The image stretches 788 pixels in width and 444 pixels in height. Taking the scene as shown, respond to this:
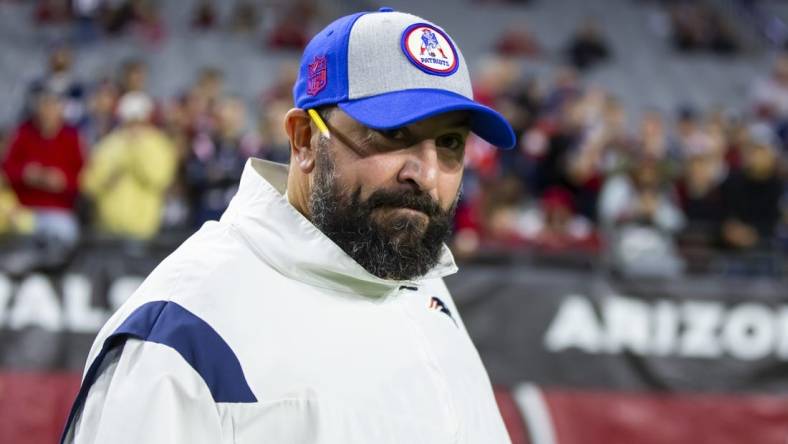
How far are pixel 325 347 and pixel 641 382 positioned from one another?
5515 millimetres

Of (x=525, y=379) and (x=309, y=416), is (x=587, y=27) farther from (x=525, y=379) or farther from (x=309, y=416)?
(x=309, y=416)

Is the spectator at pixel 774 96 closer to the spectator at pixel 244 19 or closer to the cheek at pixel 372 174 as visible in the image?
the spectator at pixel 244 19

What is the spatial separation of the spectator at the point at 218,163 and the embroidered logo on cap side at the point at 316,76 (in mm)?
5425

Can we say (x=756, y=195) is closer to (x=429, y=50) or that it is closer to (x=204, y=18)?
(x=429, y=50)

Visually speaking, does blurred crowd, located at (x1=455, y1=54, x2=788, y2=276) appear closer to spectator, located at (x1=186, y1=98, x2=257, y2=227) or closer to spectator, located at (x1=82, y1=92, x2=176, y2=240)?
spectator, located at (x1=186, y1=98, x2=257, y2=227)

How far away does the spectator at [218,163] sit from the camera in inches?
309

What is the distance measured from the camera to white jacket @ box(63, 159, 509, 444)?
1.92 metres

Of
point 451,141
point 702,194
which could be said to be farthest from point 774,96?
point 451,141

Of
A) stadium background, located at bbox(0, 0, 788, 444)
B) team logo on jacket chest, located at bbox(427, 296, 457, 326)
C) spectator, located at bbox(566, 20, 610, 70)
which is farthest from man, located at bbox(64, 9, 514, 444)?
spectator, located at bbox(566, 20, 610, 70)

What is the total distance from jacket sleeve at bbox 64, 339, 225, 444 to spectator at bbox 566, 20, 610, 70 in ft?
46.0

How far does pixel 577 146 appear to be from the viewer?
9.69 meters

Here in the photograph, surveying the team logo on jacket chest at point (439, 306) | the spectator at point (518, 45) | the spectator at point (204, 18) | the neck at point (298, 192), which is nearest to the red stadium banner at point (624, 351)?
the team logo on jacket chest at point (439, 306)

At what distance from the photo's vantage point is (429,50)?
7.21 feet

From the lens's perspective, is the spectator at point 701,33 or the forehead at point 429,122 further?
the spectator at point 701,33
